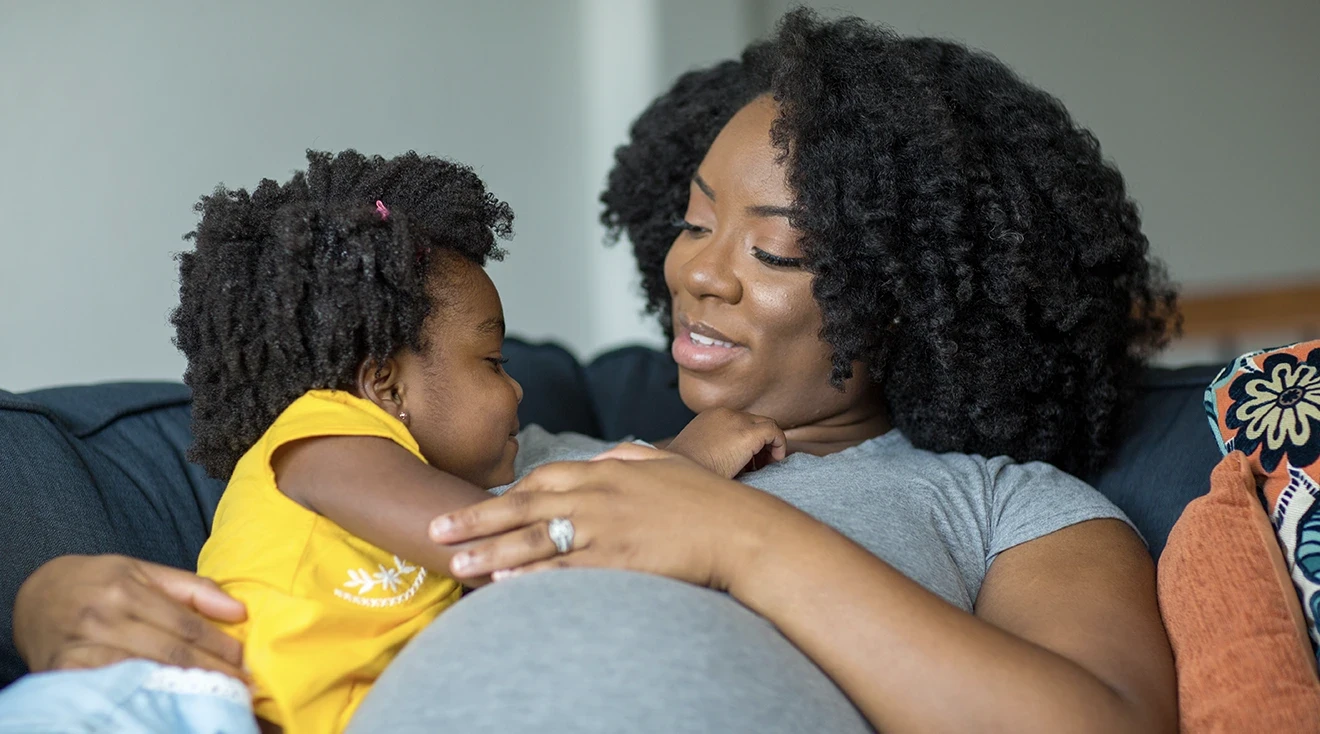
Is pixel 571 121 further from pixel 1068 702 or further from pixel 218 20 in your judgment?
pixel 1068 702

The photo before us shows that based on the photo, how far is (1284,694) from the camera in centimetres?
119

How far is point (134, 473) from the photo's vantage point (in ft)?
5.62

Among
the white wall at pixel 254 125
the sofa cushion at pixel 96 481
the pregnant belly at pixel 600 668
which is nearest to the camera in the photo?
the pregnant belly at pixel 600 668

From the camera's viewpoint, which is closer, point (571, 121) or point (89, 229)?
point (89, 229)

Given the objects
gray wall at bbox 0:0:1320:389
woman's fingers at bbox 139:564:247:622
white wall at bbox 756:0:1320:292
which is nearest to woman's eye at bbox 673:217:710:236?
woman's fingers at bbox 139:564:247:622

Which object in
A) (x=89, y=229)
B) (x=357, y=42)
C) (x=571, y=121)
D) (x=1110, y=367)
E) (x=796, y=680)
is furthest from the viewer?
(x=571, y=121)

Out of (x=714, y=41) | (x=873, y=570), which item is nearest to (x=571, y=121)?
(x=714, y=41)

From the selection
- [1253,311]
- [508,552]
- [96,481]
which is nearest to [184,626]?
[508,552]

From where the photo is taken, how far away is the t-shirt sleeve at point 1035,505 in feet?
4.89

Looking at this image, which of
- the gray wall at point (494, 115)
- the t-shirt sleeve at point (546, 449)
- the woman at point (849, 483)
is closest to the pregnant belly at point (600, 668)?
the woman at point (849, 483)

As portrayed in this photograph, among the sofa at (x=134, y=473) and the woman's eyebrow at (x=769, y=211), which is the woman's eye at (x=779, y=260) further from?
the sofa at (x=134, y=473)

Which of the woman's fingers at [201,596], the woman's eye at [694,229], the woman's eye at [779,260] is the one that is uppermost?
the woman's eye at [694,229]

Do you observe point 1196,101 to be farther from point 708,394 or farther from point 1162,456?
point 708,394

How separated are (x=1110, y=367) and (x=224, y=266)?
1308mm
